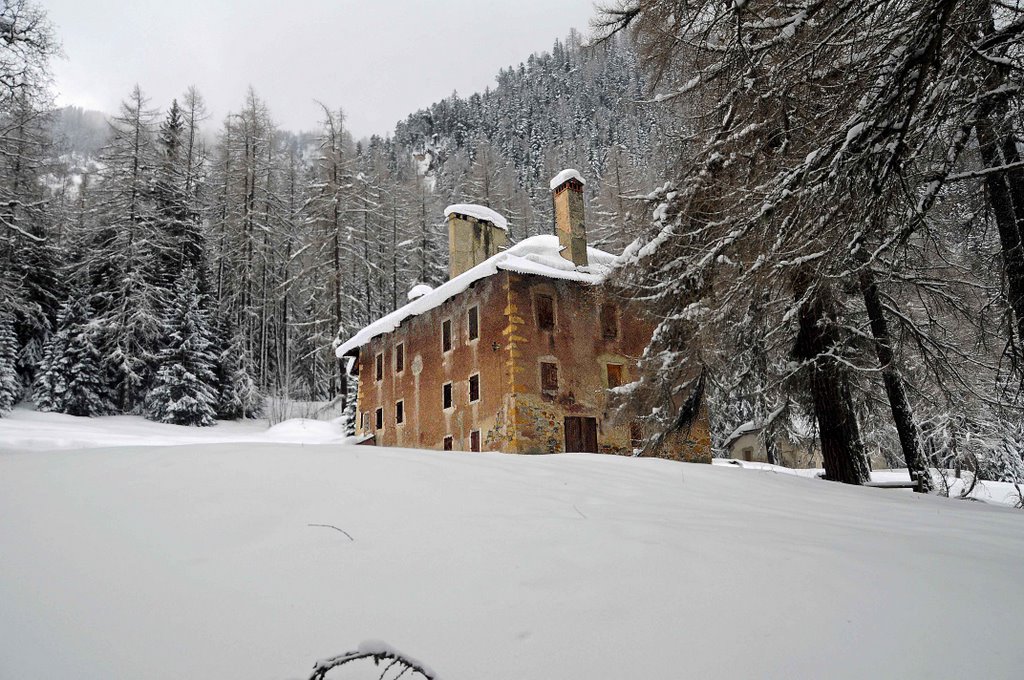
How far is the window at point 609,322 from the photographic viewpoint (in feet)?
62.8

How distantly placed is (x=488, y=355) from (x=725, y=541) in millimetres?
14809

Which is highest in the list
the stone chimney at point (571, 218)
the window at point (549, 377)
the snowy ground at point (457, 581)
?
the stone chimney at point (571, 218)

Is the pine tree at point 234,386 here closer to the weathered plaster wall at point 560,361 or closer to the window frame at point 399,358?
the window frame at point 399,358

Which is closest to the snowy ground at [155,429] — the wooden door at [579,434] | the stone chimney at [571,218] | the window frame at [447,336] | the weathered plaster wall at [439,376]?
the weathered plaster wall at [439,376]

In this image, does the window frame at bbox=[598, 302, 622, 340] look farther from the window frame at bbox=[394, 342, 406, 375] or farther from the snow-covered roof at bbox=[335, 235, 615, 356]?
the window frame at bbox=[394, 342, 406, 375]

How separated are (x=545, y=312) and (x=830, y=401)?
9483mm

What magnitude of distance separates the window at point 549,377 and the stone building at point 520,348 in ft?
0.10

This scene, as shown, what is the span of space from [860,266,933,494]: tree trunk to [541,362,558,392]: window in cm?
858

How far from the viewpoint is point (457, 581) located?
8.84 feet

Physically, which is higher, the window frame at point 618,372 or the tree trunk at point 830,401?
the window frame at point 618,372

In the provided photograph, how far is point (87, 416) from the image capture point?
26.9 m

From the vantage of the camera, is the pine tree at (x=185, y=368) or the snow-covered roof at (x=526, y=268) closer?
the snow-covered roof at (x=526, y=268)

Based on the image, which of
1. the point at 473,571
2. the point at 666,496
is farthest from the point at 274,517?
the point at 666,496

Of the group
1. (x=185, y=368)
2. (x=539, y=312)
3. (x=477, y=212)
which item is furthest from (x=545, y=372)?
(x=185, y=368)
